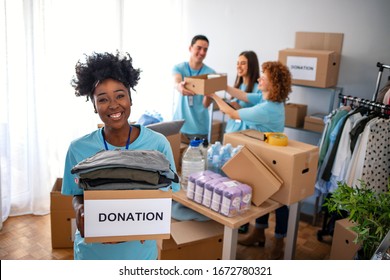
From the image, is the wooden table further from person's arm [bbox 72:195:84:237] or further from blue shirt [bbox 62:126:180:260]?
person's arm [bbox 72:195:84:237]

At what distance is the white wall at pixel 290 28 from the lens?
3.56 metres

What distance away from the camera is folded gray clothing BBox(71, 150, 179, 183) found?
1.29 meters

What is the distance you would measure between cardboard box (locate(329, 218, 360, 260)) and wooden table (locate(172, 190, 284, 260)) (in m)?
0.65

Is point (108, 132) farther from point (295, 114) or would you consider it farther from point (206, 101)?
point (295, 114)

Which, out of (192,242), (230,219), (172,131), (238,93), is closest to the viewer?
(230,219)

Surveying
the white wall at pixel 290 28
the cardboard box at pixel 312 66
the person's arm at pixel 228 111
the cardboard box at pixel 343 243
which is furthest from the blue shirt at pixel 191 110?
the cardboard box at pixel 343 243

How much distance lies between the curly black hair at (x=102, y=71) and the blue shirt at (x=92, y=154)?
0.57 ft

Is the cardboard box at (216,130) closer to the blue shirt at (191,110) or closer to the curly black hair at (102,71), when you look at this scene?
the blue shirt at (191,110)

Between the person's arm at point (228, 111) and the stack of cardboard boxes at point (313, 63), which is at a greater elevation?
the stack of cardboard boxes at point (313, 63)

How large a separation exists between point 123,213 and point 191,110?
240 cm

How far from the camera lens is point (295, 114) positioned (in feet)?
12.4

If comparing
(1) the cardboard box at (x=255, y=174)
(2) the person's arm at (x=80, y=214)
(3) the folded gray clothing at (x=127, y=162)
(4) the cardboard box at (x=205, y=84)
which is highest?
(4) the cardboard box at (x=205, y=84)

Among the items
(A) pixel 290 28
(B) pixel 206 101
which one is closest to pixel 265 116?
(B) pixel 206 101
